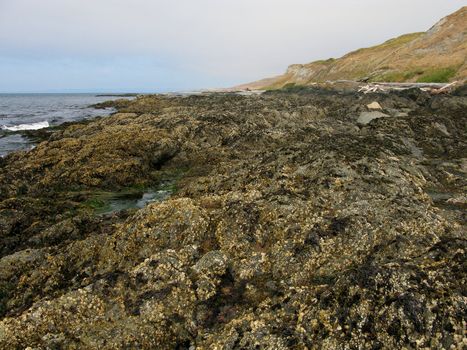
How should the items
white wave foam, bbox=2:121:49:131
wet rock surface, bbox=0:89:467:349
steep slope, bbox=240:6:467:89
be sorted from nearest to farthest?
wet rock surface, bbox=0:89:467:349, white wave foam, bbox=2:121:49:131, steep slope, bbox=240:6:467:89

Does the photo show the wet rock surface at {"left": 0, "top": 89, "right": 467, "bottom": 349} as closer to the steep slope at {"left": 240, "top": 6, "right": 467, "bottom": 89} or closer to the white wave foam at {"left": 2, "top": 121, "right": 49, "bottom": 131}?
the white wave foam at {"left": 2, "top": 121, "right": 49, "bottom": 131}

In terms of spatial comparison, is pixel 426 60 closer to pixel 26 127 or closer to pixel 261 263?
pixel 26 127

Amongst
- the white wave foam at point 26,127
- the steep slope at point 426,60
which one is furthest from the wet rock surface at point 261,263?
the steep slope at point 426,60

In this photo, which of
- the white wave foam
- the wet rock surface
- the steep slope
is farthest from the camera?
the steep slope

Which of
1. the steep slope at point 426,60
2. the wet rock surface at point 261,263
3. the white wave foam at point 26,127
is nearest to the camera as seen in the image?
the wet rock surface at point 261,263

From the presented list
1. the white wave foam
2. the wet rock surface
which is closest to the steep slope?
the wet rock surface

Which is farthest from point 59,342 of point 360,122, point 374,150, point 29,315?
point 360,122

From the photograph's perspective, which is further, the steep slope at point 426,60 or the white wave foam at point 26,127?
the steep slope at point 426,60

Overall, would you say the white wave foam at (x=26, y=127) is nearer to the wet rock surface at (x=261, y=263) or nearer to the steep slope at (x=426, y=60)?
the wet rock surface at (x=261, y=263)

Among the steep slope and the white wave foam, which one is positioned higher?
the steep slope

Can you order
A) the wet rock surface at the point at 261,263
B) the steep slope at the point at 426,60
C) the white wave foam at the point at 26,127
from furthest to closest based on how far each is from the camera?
the steep slope at the point at 426,60 → the white wave foam at the point at 26,127 → the wet rock surface at the point at 261,263

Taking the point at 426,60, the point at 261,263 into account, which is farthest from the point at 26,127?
the point at 426,60

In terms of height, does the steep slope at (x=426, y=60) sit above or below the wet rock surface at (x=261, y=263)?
above

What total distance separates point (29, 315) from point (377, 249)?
8.16 metres
